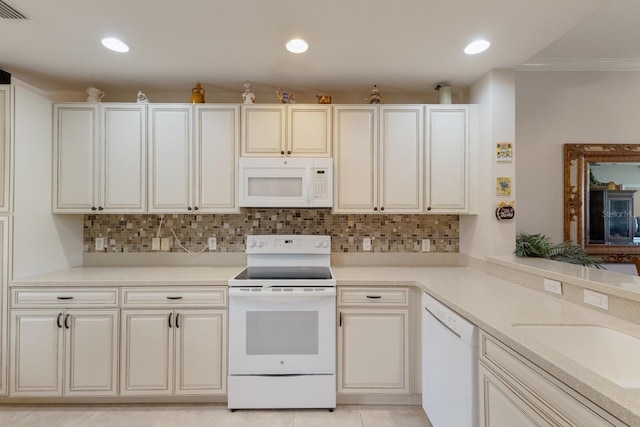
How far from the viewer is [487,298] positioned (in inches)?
63.2

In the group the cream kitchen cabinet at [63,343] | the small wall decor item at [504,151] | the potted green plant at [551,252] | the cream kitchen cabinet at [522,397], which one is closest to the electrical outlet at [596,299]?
the cream kitchen cabinet at [522,397]

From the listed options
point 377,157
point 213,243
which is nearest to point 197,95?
point 213,243

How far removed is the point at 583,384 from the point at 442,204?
1.76 m

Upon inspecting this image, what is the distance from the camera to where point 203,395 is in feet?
6.91

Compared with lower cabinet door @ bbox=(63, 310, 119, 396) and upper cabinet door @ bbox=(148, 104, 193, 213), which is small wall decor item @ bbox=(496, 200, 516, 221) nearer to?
upper cabinet door @ bbox=(148, 104, 193, 213)

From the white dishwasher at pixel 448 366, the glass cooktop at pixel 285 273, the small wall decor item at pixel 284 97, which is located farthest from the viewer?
the small wall decor item at pixel 284 97

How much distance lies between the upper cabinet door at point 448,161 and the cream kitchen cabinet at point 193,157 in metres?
1.54

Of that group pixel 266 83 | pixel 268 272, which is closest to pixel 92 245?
pixel 268 272

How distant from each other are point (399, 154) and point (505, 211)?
884 mm

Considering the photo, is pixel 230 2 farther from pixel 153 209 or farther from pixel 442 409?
pixel 442 409

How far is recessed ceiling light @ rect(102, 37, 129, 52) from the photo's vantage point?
190 centimetres

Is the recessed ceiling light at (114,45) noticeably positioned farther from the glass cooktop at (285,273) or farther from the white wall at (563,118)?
the white wall at (563,118)

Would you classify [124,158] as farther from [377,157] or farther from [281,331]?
[377,157]

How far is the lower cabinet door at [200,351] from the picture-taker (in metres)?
2.08
